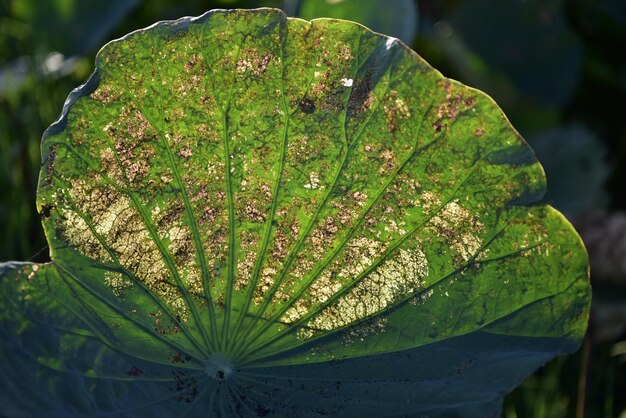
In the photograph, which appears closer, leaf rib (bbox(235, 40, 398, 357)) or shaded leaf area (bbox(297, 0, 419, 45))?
leaf rib (bbox(235, 40, 398, 357))

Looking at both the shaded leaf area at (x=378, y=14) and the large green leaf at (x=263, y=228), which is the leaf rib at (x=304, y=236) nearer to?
the large green leaf at (x=263, y=228)

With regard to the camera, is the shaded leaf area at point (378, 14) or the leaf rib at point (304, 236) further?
the shaded leaf area at point (378, 14)

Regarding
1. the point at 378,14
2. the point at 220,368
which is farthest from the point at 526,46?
the point at 220,368

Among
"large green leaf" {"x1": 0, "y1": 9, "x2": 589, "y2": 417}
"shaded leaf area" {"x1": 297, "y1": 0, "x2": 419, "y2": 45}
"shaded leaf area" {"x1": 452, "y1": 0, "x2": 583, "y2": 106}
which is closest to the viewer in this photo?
"large green leaf" {"x1": 0, "y1": 9, "x2": 589, "y2": 417}

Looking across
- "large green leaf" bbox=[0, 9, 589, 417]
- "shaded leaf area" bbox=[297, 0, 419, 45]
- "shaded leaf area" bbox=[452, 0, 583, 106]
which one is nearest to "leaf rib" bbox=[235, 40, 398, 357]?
"large green leaf" bbox=[0, 9, 589, 417]

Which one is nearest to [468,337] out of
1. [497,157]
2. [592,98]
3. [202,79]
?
[497,157]

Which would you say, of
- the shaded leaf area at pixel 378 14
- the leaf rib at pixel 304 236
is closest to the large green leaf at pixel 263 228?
the leaf rib at pixel 304 236

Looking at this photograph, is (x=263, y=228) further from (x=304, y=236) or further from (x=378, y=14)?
(x=378, y=14)

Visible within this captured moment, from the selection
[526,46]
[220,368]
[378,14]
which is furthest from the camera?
[526,46]

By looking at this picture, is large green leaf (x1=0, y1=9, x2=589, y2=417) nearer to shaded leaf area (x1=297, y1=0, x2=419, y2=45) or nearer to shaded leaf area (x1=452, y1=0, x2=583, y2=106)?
shaded leaf area (x1=297, y1=0, x2=419, y2=45)
